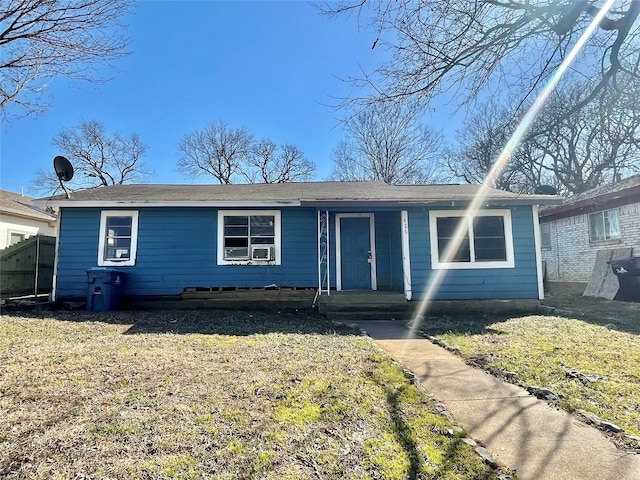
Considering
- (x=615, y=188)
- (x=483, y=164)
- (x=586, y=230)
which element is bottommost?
(x=586, y=230)

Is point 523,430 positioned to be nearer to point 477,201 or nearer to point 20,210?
point 477,201

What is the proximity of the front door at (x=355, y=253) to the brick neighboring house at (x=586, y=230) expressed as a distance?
28.4ft

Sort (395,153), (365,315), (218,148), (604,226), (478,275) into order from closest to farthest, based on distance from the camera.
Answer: (365,315)
(478,275)
(604,226)
(395,153)
(218,148)

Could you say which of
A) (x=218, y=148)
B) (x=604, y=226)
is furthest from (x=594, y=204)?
(x=218, y=148)

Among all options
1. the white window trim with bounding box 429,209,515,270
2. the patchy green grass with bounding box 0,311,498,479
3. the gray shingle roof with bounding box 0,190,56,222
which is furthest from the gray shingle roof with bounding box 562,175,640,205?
the gray shingle roof with bounding box 0,190,56,222

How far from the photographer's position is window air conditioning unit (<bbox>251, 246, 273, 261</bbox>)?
9312 millimetres

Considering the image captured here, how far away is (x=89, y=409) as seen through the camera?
3.01 meters

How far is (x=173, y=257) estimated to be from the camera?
361 inches

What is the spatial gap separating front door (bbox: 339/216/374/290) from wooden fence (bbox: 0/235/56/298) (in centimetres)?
914

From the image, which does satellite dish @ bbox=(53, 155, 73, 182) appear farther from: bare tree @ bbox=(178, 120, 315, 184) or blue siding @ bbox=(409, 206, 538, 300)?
bare tree @ bbox=(178, 120, 315, 184)

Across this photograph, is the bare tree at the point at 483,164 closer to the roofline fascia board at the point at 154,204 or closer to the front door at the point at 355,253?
the front door at the point at 355,253

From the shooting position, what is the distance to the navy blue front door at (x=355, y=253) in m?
9.47

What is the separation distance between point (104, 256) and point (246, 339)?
18.2ft

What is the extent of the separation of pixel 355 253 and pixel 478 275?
3062mm
